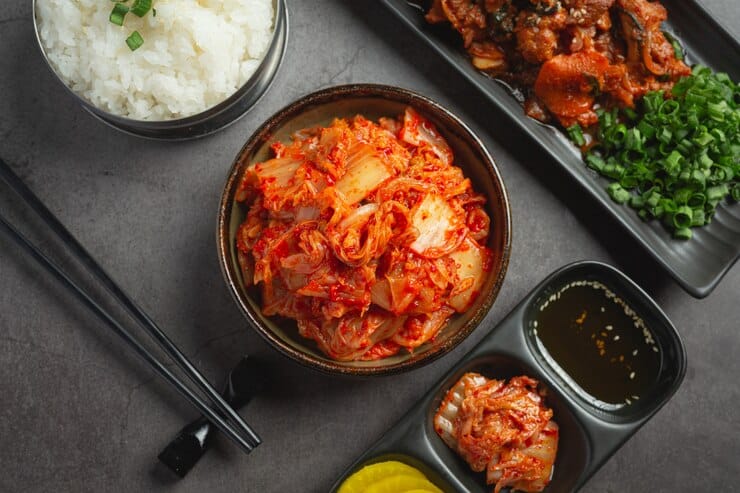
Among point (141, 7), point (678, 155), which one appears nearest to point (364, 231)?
Answer: point (141, 7)

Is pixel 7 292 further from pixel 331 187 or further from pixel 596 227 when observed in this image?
pixel 596 227

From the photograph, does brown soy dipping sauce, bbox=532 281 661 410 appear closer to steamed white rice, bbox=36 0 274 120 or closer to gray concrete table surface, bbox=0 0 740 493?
gray concrete table surface, bbox=0 0 740 493

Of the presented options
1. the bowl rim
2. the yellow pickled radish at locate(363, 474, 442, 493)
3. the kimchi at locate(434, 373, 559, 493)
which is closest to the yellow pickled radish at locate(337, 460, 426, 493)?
the yellow pickled radish at locate(363, 474, 442, 493)

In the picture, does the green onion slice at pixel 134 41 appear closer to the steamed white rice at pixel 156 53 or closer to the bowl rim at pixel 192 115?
the steamed white rice at pixel 156 53

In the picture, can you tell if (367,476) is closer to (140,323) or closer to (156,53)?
(140,323)

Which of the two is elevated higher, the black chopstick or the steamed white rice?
the steamed white rice

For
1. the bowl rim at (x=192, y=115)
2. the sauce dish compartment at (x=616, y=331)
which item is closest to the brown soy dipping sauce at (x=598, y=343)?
the sauce dish compartment at (x=616, y=331)
